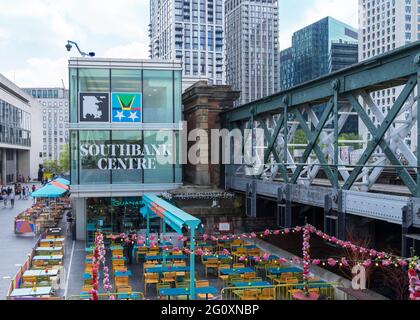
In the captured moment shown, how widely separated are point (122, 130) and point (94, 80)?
333 centimetres

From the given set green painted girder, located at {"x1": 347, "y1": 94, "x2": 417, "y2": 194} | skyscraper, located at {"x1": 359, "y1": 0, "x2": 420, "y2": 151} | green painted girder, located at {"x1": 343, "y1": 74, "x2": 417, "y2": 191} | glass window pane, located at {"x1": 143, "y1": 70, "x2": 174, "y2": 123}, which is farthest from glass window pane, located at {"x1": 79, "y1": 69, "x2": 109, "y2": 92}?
skyscraper, located at {"x1": 359, "y1": 0, "x2": 420, "y2": 151}

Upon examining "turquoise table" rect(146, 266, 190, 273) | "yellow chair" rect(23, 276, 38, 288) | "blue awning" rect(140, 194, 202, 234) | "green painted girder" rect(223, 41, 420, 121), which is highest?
"green painted girder" rect(223, 41, 420, 121)

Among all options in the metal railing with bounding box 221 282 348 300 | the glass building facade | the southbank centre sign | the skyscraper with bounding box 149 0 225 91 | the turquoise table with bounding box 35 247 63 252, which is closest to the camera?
the metal railing with bounding box 221 282 348 300

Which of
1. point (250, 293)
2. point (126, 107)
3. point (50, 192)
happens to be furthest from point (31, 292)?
point (50, 192)

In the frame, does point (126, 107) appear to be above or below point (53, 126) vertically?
below

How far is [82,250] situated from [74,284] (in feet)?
25.7

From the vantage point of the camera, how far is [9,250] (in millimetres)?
26641

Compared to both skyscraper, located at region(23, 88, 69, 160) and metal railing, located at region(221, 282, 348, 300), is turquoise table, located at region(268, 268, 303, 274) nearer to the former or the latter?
metal railing, located at region(221, 282, 348, 300)

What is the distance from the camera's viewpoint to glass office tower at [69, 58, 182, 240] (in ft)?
93.8

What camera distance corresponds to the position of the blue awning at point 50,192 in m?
34.3

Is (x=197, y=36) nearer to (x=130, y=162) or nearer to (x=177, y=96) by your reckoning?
(x=177, y=96)

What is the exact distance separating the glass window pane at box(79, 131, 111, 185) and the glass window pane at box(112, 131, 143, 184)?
2.08 feet
